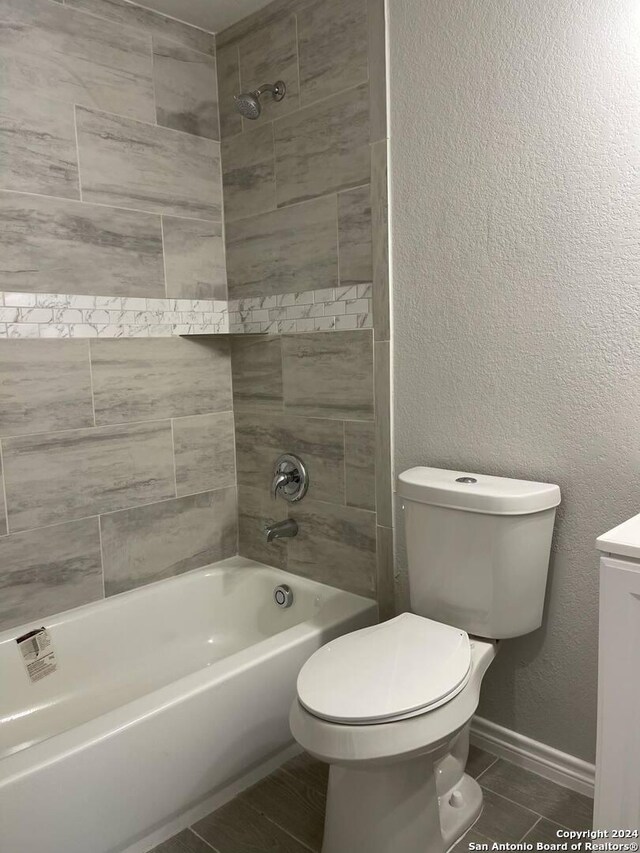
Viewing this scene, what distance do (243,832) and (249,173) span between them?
213 cm

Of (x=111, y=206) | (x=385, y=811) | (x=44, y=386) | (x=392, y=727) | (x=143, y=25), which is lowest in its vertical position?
(x=385, y=811)

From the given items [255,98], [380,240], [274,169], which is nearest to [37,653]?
[380,240]

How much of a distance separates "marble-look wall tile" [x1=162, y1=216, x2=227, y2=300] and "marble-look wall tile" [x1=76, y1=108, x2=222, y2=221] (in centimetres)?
5

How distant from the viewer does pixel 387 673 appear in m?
1.44

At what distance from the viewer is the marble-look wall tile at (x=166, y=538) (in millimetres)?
2264

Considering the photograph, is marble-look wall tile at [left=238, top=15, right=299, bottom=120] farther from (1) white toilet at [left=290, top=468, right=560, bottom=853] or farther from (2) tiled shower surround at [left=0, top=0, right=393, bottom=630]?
(1) white toilet at [left=290, top=468, right=560, bottom=853]

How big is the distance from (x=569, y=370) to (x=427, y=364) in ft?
1.44

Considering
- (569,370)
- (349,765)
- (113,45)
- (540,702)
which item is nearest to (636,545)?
(569,370)

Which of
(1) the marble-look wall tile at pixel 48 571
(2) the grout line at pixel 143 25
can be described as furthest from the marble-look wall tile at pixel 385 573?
(2) the grout line at pixel 143 25

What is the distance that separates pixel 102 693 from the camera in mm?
2088

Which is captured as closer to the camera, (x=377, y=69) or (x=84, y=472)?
(x=377, y=69)

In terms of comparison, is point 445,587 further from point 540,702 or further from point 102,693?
point 102,693

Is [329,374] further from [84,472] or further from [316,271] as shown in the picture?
[84,472]

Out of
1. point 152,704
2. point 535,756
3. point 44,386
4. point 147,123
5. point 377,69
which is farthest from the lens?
point 147,123
